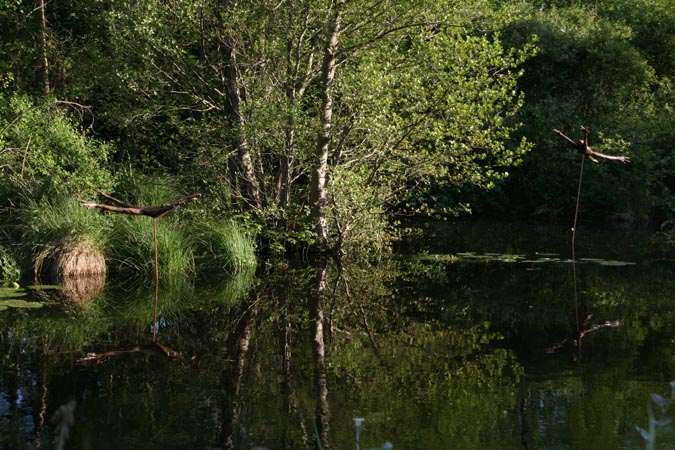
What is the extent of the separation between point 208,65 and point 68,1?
4904 mm

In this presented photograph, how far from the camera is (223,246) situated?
568 inches

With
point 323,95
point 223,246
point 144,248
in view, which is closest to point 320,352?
point 144,248

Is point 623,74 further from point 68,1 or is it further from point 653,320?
point 653,320

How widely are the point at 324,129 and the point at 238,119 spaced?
1.84 metres

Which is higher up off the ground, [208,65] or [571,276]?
[208,65]

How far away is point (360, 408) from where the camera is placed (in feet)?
20.0

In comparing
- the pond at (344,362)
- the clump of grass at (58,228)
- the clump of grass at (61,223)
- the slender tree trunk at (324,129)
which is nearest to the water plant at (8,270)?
the clump of grass at (58,228)

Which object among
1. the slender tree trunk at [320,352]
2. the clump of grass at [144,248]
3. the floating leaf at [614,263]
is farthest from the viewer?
the floating leaf at [614,263]

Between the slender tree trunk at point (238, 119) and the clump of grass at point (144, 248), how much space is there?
1847 mm

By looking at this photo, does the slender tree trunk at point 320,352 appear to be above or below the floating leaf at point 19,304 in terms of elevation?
below

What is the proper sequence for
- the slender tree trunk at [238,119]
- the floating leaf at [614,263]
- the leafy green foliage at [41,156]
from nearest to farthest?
1. the leafy green foliage at [41,156]
2. the floating leaf at [614,263]
3. the slender tree trunk at [238,119]

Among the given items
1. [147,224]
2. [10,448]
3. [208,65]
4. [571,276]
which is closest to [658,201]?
[571,276]

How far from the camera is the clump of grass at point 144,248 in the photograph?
44.6 ft

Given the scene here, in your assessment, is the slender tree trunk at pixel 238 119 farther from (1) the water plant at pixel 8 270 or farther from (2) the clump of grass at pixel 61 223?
(1) the water plant at pixel 8 270
